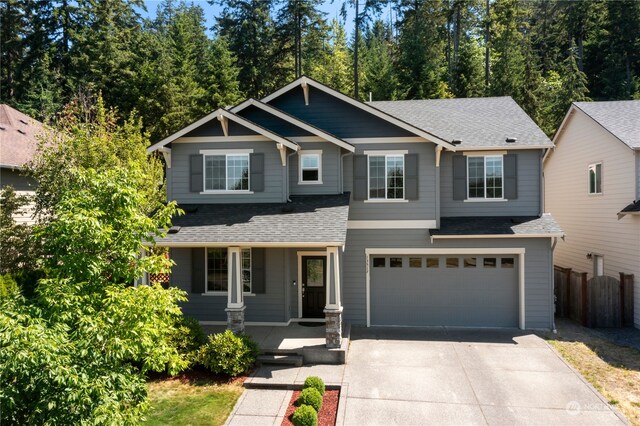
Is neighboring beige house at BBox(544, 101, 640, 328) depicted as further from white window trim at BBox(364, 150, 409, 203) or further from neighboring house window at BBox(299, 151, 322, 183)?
neighboring house window at BBox(299, 151, 322, 183)

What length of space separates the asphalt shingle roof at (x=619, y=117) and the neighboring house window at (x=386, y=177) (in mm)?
7417

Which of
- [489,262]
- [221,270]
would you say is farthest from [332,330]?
[489,262]

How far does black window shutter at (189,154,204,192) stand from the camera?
1329 cm

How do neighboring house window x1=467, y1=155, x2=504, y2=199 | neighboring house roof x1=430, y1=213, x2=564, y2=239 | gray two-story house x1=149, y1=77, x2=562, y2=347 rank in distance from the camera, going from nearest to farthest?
neighboring house roof x1=430, y1=213, x2=564, y2=239 → gray two-story house x1=149, y1=77, x2=562, y2=347 → neighboring house window x1=467, y1=155, x2=504, y2=199

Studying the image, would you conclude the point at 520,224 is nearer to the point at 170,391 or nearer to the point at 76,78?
the point at 170,391

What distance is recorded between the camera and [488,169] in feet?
44.8

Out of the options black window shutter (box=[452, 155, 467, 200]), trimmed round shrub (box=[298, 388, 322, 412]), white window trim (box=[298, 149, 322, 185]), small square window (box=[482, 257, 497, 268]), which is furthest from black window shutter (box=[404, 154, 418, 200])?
trimmed round shrub (box=[298, 388, 322, 412])

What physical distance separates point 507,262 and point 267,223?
25.9 feet

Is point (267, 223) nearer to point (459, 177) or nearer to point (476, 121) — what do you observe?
point (459, 177)

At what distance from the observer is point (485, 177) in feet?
44.9

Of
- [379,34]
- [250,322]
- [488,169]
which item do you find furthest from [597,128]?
[379,34]

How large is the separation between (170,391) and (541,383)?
8.40m

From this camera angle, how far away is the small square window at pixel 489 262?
13102 millimetres

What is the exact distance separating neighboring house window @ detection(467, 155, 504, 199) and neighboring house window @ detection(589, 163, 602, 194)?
16.0ft
